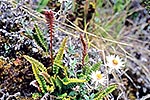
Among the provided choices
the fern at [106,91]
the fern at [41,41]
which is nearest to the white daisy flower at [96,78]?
the fern at [106,91]

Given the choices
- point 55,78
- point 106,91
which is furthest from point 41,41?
point 106,91

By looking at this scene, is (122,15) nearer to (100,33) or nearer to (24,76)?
(100,33)

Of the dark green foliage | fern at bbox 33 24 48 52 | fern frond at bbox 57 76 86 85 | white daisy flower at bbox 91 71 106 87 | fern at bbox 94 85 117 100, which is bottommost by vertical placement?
fern at bbox 94 85 117 100

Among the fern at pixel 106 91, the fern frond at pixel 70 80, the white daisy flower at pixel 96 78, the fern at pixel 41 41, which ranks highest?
the fern at pixel 41 41

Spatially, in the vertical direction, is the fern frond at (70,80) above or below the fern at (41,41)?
below

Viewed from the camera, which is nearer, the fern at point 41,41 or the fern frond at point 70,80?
the fern frond at point 70,80

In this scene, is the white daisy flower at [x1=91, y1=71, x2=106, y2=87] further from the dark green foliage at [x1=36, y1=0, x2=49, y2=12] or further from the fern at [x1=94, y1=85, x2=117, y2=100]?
the dark green foliage at [x1=36, y1=0, x2=49, y2=12]

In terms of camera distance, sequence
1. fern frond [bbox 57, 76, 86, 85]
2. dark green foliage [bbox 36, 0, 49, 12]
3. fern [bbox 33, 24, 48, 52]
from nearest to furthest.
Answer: fern frond [bbox 57, 76, 86, 85]
fern [bbox 33, 24, 48, 52]
dark green foliage [bbox 36, 0, 49, 12]

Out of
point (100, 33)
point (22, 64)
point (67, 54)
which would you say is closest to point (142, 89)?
point (100, 33)

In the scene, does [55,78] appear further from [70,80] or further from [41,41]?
[41,41]

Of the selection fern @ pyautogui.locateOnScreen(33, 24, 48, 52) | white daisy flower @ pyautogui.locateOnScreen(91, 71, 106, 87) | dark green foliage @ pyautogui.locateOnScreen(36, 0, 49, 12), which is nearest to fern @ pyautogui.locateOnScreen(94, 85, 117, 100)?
white daisy flower @ pyautogui.locateOnScreen(91, 71, 106, 87)

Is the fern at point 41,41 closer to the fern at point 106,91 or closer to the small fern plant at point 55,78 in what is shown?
the small fern plant at point 55,78

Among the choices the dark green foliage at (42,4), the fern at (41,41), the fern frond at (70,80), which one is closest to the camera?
the fern frond at (70,80)
